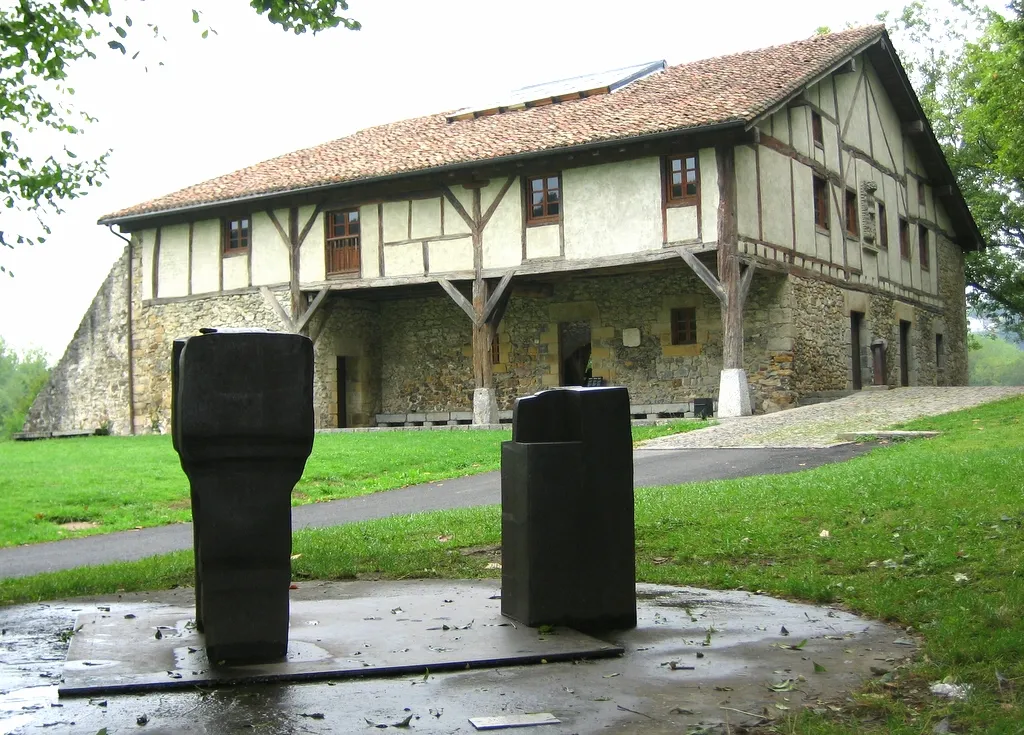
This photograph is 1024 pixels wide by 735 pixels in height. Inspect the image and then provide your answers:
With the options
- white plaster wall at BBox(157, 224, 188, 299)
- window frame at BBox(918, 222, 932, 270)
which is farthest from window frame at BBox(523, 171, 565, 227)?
window frame at BBox(918, 222, 932, 270)

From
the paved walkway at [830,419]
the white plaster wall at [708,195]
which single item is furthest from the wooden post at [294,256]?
the paved walkway at [830,419]

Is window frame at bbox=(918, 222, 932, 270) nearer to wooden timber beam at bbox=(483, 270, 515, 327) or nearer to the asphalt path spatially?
wooden timber beam at bbox=(483, 270, 515, 327)

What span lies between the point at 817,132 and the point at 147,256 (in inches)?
591

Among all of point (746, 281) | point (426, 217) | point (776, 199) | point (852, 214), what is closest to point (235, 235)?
point (426, 217)

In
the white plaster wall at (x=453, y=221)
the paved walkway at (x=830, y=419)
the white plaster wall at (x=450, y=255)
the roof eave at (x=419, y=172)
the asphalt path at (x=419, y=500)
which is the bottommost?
the asphalt path at (x=419, y=500)

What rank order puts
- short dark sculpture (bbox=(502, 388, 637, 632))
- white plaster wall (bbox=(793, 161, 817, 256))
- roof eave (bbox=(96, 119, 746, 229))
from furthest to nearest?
white plaster wall (bbox=(793, 161, 817, 256)), roof eave (bbox=(96, 119, 746, 229)), short dark sculpture (bbox=(502, 388, 637, 632))

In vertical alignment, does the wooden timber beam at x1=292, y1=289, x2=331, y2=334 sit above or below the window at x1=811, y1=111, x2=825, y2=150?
below

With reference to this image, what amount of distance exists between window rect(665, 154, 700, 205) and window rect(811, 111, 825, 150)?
400 centimetres

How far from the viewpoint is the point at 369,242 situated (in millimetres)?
22500

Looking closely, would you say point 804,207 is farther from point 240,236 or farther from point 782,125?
point 240,236

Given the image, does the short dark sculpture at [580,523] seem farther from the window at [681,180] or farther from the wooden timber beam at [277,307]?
the wooden timber beam at [277,307]

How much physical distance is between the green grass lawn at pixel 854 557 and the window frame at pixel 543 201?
10.8m

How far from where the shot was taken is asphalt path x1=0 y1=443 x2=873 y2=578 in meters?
9.05

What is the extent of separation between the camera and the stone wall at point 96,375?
2620 centimetres
